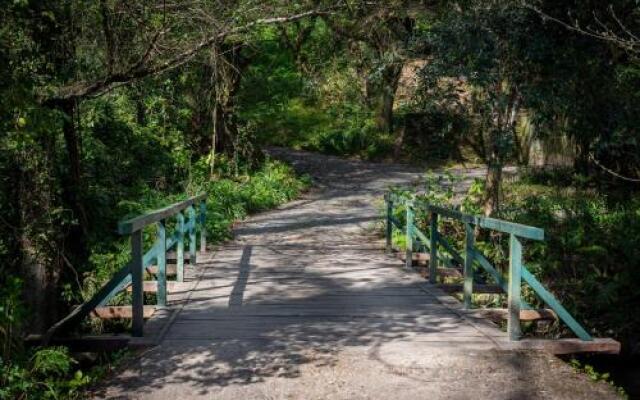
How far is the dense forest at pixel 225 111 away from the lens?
25.2 ft

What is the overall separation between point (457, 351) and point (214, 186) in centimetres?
1278

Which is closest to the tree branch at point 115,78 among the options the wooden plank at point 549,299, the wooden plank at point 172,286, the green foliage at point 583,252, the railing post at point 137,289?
the wooden plank at point 172,286

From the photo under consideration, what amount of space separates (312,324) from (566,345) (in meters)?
2.27

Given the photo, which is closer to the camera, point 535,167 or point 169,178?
point 169,178

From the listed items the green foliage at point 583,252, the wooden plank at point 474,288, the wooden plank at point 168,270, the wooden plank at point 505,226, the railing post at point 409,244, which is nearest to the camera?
the wooden plank at point 505,226

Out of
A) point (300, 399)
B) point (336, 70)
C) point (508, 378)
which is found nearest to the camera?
point (300, 399)

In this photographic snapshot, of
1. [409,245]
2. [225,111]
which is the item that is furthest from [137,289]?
[225,111]

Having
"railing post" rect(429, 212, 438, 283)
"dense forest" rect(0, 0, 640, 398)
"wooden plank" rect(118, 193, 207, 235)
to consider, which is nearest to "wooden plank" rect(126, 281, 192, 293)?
"wooden plank" rect(118, 193, 207, 235)

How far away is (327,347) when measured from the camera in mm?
6066

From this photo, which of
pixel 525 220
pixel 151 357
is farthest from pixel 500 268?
pixel 151 357

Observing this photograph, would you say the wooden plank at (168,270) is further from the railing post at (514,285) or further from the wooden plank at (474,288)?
the railing post at (514,285)

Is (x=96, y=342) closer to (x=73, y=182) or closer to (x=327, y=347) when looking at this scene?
(x=327, y=347)

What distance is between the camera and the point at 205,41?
8.50 m

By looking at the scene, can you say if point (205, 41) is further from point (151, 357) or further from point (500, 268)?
point (500, 268)
